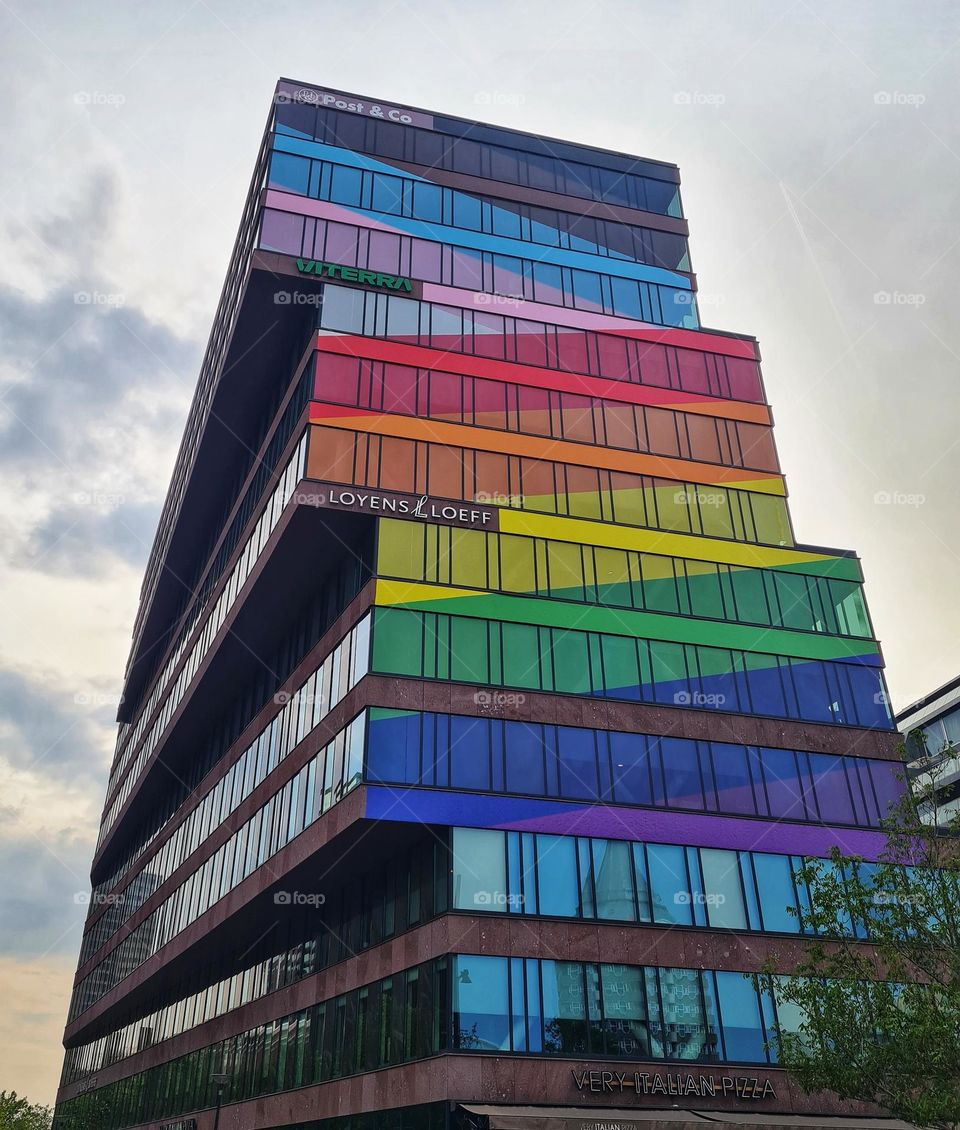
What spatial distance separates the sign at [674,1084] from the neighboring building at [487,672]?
11 cm

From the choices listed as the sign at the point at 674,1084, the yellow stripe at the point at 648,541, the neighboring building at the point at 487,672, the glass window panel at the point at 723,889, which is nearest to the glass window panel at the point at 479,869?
the neighboring building at the point at 487,672

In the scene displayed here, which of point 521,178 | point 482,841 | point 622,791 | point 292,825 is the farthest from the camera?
point 521,178

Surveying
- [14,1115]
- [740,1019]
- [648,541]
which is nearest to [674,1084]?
[740,1019]

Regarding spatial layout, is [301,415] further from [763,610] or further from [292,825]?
[763,610]

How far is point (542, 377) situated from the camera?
5312 cm

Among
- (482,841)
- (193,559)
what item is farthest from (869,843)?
(193,559)

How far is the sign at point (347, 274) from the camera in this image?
5262 cm

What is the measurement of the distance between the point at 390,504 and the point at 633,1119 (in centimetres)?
2480

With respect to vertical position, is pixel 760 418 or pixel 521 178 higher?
pixel 521 178

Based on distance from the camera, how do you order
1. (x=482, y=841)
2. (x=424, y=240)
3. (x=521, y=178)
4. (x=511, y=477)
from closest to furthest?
(x=482, y=841) → (x=511, y=477) → (x=424, y=240) → (x=521, y=178)

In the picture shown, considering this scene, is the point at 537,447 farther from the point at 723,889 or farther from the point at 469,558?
the point at 723,889

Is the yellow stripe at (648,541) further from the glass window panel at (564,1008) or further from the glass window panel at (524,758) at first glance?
the glass window panel at (564,1008)

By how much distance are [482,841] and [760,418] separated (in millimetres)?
29573

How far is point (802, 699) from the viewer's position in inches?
1838
